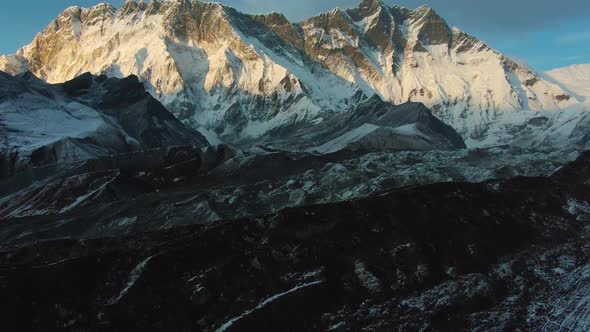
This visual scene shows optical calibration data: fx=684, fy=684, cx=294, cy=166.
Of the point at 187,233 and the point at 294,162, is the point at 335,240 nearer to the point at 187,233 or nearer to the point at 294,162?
the point at 187,233

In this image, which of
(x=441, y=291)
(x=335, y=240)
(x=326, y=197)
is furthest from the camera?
(x=326, y=197)

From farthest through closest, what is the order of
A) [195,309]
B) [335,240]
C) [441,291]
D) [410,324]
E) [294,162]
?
[294,162], [335,240], [441,291], [195,309], [410,324]

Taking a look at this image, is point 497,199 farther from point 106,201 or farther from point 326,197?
point 106,201

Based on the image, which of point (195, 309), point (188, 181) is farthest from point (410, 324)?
point (188, 181)

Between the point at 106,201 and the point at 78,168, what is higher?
the point at 78,168

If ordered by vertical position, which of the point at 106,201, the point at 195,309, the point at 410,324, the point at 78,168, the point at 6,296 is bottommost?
the point at 410,324

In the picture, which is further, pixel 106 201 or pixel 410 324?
pixel 106 201
